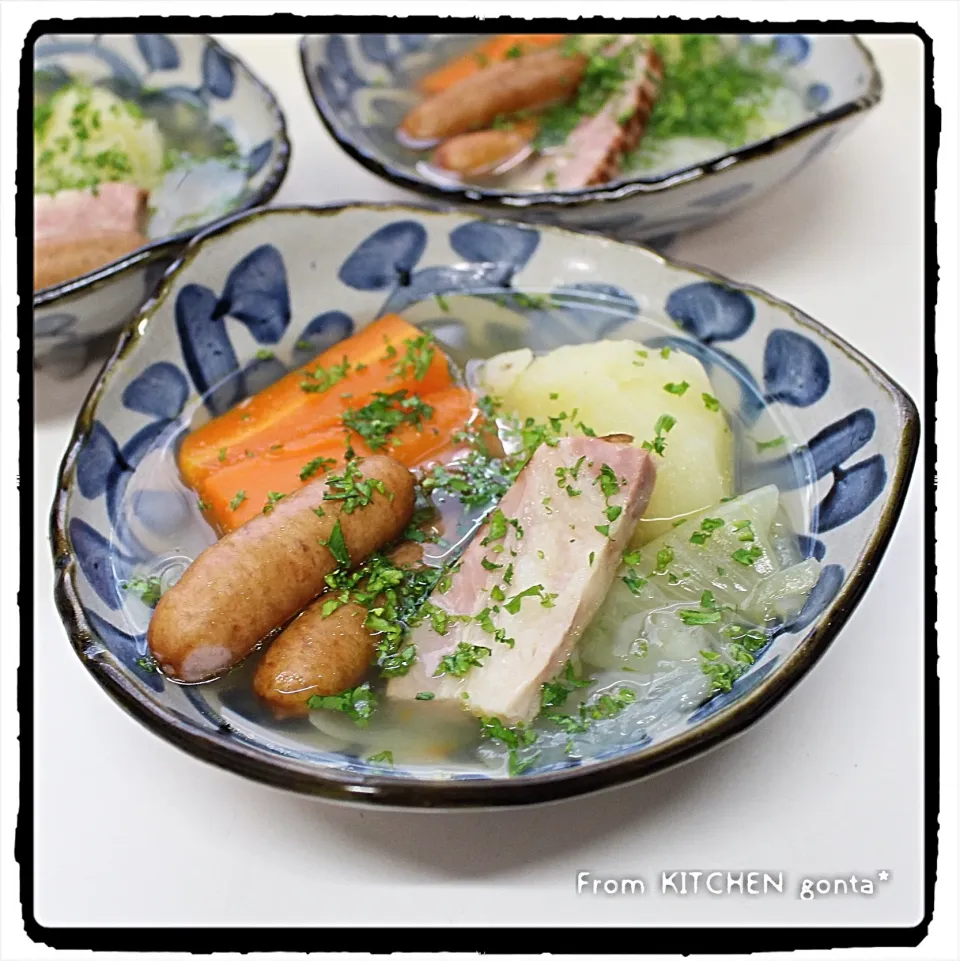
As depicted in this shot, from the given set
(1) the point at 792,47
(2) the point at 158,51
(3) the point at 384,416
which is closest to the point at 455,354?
(3) the point at 384,416

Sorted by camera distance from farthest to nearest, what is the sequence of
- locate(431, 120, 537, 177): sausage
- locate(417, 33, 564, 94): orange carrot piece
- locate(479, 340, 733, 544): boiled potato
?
locate(417, 33, 564, 94): orange carrot piece
locate(431, 120, 537, 177): sausage
locate(479, 340, 733, 544): boiled potato

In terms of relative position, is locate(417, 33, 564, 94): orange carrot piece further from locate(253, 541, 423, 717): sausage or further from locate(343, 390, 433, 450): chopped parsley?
locate(253, 541, 423, 717): sausage

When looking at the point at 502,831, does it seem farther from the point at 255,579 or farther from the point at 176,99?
the point at 176,99

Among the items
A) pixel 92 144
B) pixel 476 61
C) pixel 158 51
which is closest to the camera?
pixel 92 144

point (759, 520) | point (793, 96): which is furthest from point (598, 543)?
point (793, 96)

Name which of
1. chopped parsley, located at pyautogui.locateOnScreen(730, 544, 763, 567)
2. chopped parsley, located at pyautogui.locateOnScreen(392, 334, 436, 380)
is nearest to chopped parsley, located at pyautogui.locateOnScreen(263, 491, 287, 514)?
chopped parsley, located at pyautogui.locateOnScreen(392, 334, 436, 380)

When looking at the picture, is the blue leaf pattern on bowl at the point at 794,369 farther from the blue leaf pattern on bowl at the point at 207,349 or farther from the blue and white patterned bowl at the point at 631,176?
the blue leaf pattern on bowl at the point at 207,349
